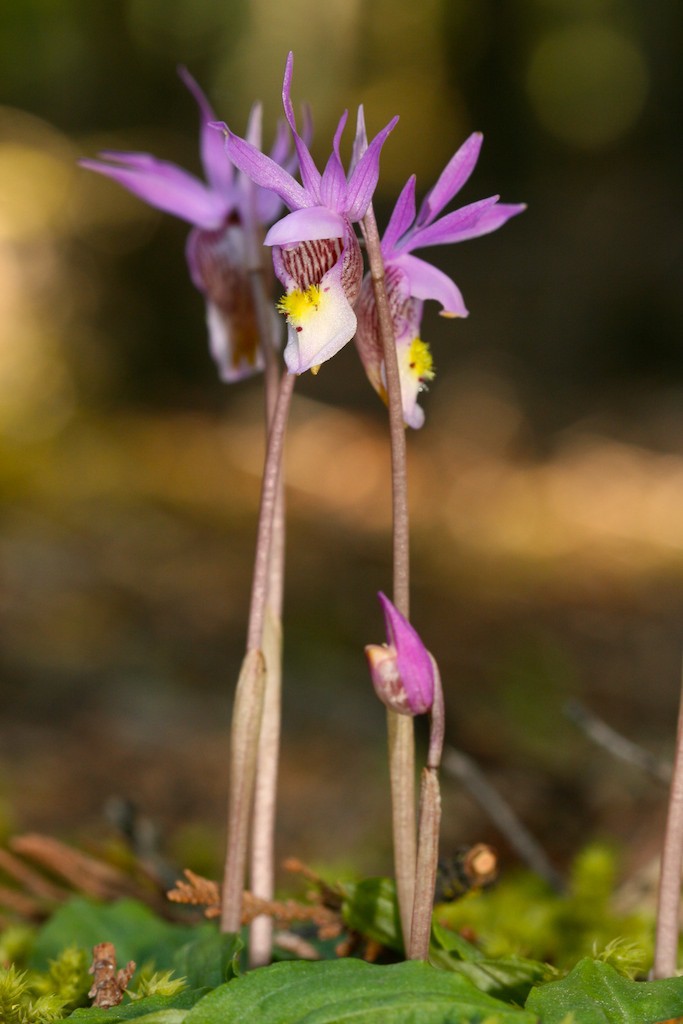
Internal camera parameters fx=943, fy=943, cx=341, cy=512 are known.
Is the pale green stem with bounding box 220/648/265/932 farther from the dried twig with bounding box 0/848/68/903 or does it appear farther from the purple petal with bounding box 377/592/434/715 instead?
the dried twig with bounding box 0/848/68/903

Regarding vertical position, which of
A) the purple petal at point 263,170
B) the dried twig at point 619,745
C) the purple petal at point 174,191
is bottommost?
the dried twig at point 619,745

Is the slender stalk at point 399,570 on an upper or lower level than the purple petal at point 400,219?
lower

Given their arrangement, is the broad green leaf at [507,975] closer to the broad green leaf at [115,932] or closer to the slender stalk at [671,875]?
the slender stalk at [671,875]

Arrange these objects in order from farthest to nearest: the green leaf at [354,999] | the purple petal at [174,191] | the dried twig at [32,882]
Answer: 1. the dried twig at [32,882]
2. the purple petal at [174,191]
3. the green leaf at [354,999]

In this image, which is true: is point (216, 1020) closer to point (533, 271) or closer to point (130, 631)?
point (130, 631)

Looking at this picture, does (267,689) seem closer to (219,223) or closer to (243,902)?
(243,902)

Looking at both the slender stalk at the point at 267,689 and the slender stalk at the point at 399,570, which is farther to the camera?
the slender stalk at the point at 267,689

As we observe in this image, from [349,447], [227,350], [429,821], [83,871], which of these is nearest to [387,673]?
[429,821]

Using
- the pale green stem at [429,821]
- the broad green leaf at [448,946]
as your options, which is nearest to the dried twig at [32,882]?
the broad green leaf at [448,946]

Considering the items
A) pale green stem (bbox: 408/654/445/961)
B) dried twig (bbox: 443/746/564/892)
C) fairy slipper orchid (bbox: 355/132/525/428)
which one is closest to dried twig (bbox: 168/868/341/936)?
pale green stem (bbox: 408/654/445/961)
